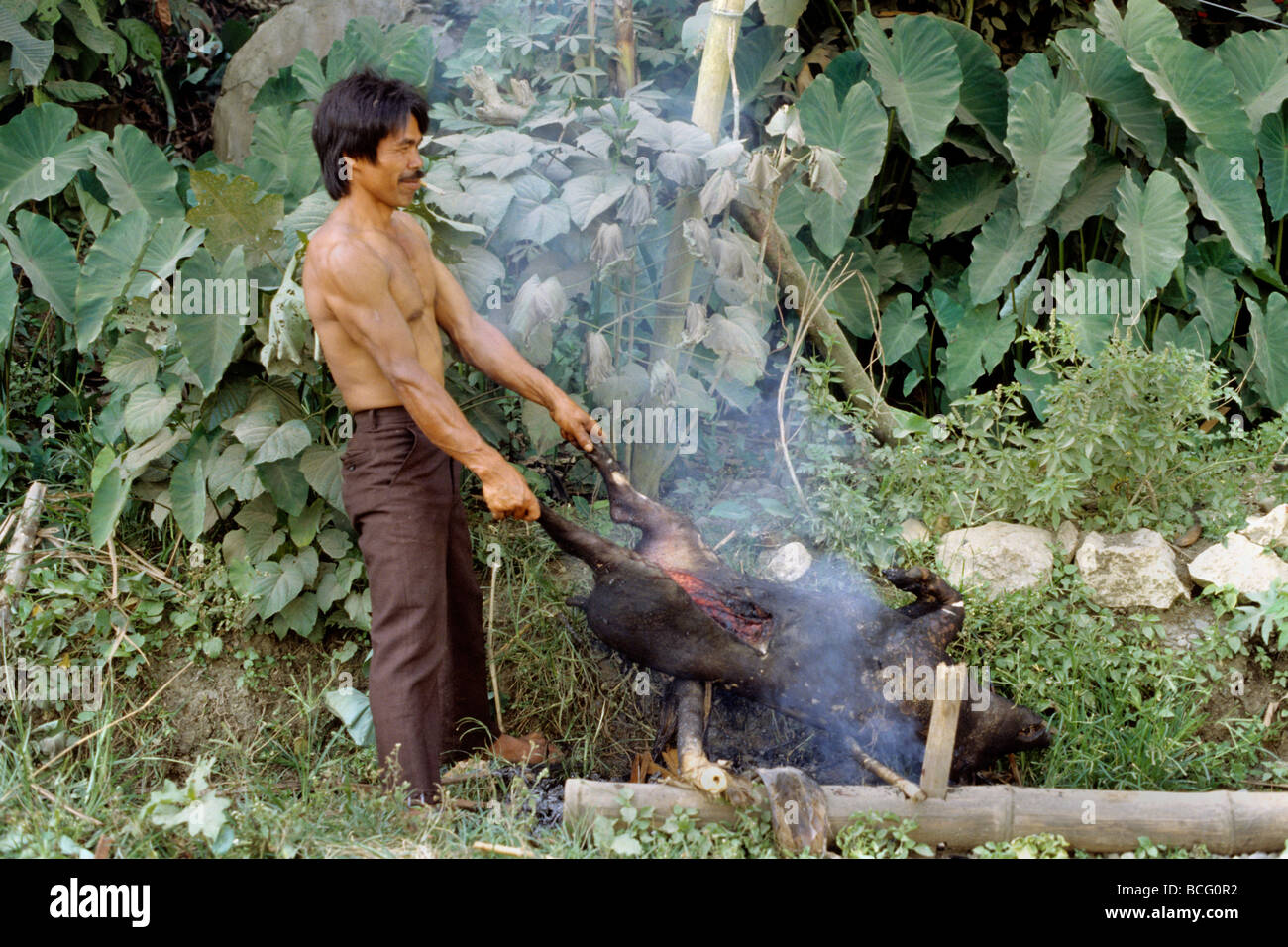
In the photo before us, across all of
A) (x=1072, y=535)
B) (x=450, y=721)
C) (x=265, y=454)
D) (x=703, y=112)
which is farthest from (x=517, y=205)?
(x=1072, y=535)

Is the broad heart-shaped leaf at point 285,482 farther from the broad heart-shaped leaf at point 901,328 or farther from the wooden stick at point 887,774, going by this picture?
the broad heart-shaped leaf at point 901,328

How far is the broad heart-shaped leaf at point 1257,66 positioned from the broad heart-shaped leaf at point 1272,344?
69cm

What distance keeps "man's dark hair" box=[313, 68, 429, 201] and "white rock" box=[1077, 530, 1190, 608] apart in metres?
2.49

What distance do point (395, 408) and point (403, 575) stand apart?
1.42 ft

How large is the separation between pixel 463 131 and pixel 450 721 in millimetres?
1944

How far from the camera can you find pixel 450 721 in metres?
3.43

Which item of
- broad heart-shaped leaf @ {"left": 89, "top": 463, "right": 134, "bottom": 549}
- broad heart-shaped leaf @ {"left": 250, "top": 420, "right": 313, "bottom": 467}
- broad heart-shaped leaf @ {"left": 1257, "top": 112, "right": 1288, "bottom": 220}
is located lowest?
broad heart-shaped leaf @ {"left": 89, "top": 463, "right": 134, "bottom": 549}

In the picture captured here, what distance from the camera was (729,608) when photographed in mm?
Result: 3361

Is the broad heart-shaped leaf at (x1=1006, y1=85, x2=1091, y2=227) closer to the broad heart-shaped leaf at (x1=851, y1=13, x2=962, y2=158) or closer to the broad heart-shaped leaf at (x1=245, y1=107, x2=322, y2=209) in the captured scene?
the broad heart-shaped leaf at (x1=851, y1=13, x2=962, y2=158)

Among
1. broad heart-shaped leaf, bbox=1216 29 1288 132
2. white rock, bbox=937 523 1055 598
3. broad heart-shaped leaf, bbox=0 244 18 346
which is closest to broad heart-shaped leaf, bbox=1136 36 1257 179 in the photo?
broad heart-shaped leaf, bbox=1216 29 1288 132

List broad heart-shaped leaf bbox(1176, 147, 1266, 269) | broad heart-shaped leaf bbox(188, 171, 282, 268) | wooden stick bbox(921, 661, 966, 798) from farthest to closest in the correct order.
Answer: broad heart-shaped leaf bbox(1176, 147, 1266, 269), broad heart-shaped leaf bbox(188, 171, 282, 268), wooden stick bbox(921, 661, 966, 798)

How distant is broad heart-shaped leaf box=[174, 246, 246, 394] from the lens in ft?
11.5

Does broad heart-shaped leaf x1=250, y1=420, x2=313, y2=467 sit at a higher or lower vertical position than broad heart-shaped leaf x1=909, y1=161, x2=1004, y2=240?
lower

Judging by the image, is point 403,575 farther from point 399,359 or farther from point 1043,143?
point 1043,143
